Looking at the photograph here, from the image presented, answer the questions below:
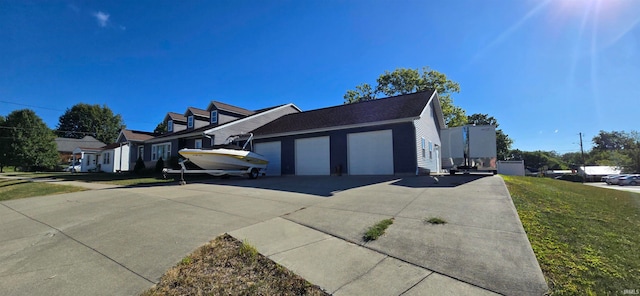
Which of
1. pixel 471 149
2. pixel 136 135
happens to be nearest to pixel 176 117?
pixel 136 135

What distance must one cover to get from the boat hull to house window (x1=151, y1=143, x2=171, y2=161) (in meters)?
10.4

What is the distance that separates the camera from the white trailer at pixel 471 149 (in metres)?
13.1

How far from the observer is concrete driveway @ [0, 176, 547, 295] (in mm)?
2824

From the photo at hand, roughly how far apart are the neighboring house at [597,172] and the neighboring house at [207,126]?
160ft

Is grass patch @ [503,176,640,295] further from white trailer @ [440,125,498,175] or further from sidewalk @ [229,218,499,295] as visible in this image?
white trailer @ [440,125,498,175]


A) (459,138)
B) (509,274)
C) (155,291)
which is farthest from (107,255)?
(459,138)

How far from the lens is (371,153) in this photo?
14.1 metres

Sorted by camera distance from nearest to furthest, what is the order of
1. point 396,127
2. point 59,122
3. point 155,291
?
point 155,291
point 396,127
point 59,122

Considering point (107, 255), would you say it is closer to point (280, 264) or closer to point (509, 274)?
point (280, 264)

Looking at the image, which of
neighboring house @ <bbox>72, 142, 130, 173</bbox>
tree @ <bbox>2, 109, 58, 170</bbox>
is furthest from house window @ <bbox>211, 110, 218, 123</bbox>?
tree @ <bbox>2, 109, 58, 170</bbox>

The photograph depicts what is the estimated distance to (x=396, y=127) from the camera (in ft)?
Result: 44.0

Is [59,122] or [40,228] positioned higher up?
[59,122]

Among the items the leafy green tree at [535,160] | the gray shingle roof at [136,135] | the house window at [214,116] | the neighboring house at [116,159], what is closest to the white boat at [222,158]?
the house window at [214,116]

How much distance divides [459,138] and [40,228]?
600 inches
